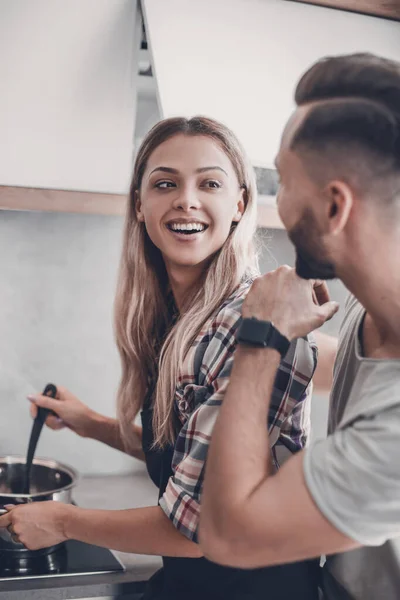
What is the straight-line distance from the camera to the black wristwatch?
897 millimetres

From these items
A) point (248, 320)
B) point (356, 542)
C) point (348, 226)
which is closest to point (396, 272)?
point (348, 226)

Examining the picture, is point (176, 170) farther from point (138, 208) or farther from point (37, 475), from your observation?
point (37, 475)

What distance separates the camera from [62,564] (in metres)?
1.41

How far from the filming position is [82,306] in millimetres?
1994

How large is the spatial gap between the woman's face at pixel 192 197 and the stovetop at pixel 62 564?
2.01ft

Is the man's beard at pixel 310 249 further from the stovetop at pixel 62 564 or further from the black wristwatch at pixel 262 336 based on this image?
the stovetop at pixel 62 564

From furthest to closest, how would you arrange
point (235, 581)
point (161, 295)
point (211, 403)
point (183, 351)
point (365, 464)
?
point (161, 295) < point (183, 351) < point (235, 581) < point (211, 403) < point (365, 464)

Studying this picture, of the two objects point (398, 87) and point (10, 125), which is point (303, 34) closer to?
point (10, 125)

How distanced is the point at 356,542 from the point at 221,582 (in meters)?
0.41

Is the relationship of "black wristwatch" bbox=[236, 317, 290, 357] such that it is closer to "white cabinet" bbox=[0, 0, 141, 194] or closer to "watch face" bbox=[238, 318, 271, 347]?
"watch face" bbox=[238, 318, 271, 347]

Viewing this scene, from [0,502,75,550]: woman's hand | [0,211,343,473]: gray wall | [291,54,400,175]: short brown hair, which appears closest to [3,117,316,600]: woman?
[0,502,75,550]: woman's hand

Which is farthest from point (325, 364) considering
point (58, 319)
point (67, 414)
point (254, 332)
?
point (58, 319)

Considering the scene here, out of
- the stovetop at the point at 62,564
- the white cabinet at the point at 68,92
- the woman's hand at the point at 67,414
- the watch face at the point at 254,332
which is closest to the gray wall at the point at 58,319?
the woman's hand at the point at 67,414

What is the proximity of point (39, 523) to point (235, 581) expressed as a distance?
35 centimetres
